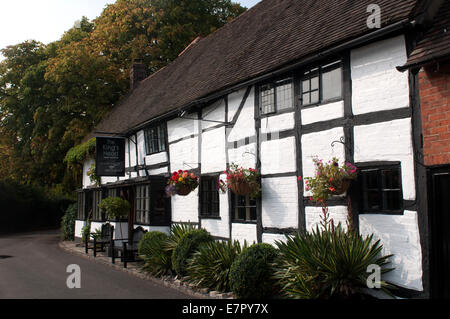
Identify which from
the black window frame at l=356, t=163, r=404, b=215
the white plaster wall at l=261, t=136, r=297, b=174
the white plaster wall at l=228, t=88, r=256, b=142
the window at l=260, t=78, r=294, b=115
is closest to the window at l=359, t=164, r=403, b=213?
the black window frame at l=356, t=163, r=404, b=215

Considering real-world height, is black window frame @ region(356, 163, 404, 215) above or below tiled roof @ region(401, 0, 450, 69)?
below

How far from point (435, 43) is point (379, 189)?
2.36 metres

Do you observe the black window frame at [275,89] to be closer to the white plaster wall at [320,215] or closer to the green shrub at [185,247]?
the white plaster wall at [320,215]

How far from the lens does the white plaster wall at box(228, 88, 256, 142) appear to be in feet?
31.7

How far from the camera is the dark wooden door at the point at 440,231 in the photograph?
581 cm

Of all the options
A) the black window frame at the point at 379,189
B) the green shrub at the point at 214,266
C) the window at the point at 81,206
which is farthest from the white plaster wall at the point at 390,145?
the window at the point at 81,206

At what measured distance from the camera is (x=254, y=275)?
24.6ft

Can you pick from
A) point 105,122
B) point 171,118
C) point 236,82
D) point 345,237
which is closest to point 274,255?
point 345,237

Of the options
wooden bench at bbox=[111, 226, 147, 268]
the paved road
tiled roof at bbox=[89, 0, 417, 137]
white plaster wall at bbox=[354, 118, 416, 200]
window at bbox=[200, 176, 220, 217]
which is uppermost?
tiled roof at bbox=[89, 0, 417, 137]

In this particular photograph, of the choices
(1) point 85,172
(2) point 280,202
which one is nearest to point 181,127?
(2) point 280,202

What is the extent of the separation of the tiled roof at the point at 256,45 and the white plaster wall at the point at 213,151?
107 cm

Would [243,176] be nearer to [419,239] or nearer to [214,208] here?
[214,208]

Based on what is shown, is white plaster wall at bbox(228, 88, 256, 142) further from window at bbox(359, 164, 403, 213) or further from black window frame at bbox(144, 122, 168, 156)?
black window frame at bbox(144, 122, 168, 156)

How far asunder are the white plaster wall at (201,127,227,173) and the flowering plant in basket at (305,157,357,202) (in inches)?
150
